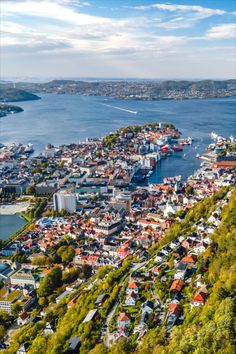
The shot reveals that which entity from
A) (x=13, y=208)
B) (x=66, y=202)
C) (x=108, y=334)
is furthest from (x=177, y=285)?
(x=13, y=208)

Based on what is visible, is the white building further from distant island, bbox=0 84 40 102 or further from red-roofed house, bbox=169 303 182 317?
distant island, bbox=0 84 40 102

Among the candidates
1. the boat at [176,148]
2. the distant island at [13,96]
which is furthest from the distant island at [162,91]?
the boat at [176,148]

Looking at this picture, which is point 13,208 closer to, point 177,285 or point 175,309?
point 177,285

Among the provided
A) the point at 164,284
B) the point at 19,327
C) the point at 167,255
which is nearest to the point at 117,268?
the point at 167,255

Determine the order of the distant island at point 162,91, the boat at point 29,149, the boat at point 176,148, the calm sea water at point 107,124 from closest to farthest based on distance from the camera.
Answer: the calm sea water at point 107,124, the boat at point 176,148, the boat at point 29,149, the distant island at point 162,91

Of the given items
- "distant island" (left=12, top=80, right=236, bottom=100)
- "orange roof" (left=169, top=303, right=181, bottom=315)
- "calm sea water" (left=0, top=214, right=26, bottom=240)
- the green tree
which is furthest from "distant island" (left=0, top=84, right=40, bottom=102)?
"orange roof" (left=169, top=303, right=181, bottom=315)

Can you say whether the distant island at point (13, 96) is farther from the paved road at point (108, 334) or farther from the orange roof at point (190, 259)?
the paved road at point (108, 334)

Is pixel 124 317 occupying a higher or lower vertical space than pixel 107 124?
lower
